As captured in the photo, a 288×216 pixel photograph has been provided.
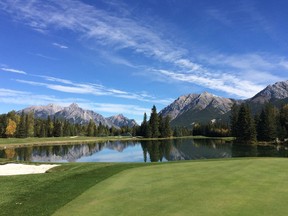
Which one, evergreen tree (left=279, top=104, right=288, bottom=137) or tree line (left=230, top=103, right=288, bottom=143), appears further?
evergreen tree (left=279, top=104, right=288, bottom=137)

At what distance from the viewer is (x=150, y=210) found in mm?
12953

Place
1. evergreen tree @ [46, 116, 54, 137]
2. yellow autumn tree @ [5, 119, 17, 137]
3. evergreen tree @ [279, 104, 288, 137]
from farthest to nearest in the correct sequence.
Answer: evergreen tree @ [46, 116, 54, 137]
yellow autumn tree @ [5, 119, 17, 137]
evergreen tree @ [279, 104, 288, 137]

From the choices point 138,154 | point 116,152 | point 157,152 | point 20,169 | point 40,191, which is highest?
point 20,169

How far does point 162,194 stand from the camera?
51.3ft

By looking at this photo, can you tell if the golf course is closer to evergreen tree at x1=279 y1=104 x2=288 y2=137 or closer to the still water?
the still water

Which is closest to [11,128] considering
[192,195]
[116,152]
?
[116,152]

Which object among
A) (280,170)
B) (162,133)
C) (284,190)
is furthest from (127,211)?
(162,133)

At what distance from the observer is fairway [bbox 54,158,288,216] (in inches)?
503

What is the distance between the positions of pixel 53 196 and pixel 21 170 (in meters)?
16.2

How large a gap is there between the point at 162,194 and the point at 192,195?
153 cm

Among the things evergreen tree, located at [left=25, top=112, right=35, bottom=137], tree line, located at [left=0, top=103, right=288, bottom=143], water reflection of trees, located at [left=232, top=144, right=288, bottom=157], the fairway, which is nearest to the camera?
the fairway

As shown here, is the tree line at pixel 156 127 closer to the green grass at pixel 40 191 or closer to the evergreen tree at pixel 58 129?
the evergreen tree at pixel 58 129

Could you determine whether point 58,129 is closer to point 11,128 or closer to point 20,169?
point 11,128

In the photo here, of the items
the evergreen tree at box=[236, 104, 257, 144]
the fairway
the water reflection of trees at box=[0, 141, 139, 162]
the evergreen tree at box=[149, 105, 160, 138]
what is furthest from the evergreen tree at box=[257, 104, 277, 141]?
the fairway
